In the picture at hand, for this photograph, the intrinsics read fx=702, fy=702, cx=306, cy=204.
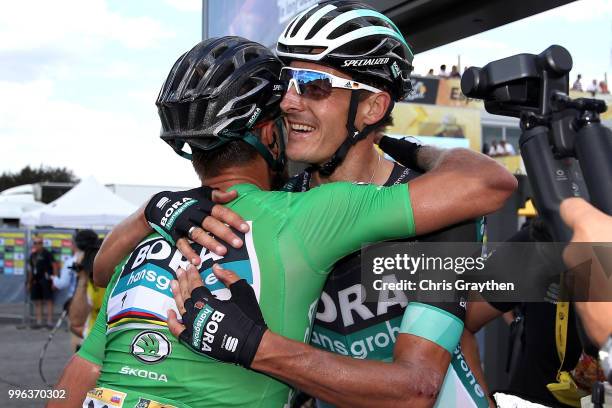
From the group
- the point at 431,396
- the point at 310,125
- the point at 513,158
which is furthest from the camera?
the point at 513,158

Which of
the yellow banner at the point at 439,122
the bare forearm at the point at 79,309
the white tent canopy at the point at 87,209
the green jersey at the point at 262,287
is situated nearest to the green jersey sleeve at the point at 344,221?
the green jersey at the point at 262,287

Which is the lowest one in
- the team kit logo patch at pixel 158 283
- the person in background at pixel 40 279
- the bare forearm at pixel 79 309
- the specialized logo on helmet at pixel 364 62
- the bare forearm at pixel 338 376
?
the person in background at pixel 40 279

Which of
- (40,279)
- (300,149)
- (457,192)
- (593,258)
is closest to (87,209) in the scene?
(40,279)

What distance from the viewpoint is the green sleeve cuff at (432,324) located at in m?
2.17

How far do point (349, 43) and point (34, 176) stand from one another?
6697 cm

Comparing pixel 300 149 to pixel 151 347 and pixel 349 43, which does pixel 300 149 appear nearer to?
pixel 349 43

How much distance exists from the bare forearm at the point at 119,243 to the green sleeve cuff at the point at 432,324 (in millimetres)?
954

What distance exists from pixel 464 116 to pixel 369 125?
2695cm

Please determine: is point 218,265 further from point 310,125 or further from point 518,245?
point 518,245

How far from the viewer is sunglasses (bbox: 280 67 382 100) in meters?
2.64

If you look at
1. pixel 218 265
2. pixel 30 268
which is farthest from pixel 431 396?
pixel 30 268

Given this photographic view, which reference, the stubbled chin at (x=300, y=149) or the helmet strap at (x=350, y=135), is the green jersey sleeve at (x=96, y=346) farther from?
the helmet strap at (x=350, y=135)

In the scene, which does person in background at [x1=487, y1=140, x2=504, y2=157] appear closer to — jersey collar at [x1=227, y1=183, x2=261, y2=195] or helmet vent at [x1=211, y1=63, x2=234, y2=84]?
helmet vent at [x1=211, y1=63, x2=234, y2=84]

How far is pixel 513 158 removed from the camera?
2628cm
